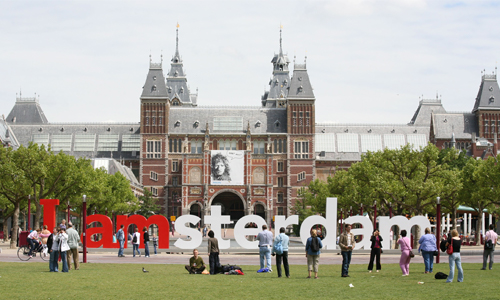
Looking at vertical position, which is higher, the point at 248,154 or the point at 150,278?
the point at 248,154

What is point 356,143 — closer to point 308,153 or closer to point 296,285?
point 308,153

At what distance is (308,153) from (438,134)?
22.2 m

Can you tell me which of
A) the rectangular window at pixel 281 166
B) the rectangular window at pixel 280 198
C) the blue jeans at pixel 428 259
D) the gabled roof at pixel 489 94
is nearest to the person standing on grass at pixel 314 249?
the blue jeans at pixel 428 259

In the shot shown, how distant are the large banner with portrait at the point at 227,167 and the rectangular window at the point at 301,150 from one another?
9186 mm

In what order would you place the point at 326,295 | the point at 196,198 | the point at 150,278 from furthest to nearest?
the point at 196,198, the point at 150,278, the point at 326,295

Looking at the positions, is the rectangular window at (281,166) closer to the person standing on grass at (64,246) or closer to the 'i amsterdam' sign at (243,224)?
the 'i amsterdam' sign at (243,224)

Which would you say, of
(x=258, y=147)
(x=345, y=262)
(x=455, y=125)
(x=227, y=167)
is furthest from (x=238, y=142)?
(x=345, y=262)

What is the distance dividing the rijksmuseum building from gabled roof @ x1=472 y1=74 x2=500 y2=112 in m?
0.16

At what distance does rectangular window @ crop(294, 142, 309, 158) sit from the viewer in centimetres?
10906

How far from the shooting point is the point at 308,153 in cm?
10906

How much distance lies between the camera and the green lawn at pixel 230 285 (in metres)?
17.2

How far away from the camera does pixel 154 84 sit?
362 ft

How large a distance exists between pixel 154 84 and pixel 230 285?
92.8 m

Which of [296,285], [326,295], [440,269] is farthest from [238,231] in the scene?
[326,295]
